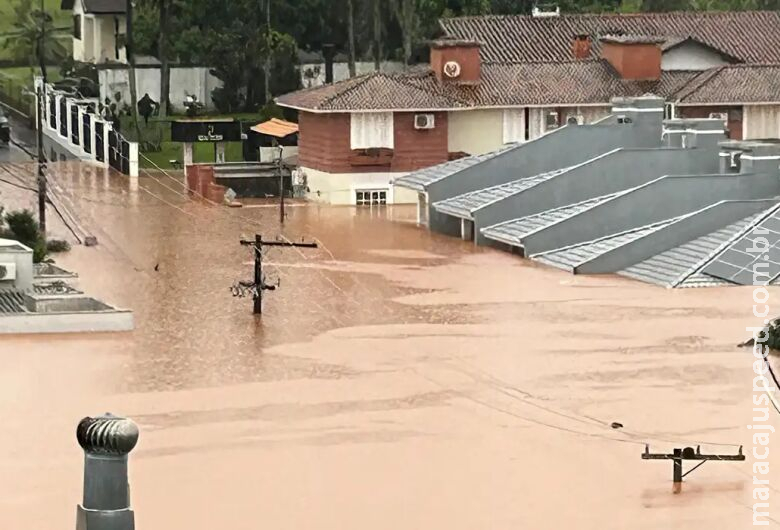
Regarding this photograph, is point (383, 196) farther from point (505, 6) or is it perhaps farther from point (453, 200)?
point (505, 6)

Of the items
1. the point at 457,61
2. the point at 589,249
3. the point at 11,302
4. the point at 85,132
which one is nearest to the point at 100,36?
the point at 85,132

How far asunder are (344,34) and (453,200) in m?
23.8

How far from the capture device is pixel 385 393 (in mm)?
27281

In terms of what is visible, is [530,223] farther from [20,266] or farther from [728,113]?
[20,266]

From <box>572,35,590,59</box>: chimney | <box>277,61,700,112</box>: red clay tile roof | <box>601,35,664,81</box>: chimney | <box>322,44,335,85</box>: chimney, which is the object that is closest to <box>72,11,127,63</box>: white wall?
<box>322,44,335,85</box>: chimney

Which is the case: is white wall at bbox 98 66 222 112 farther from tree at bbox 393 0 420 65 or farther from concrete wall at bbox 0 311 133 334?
concrete wall at bbox 0 311 133 334

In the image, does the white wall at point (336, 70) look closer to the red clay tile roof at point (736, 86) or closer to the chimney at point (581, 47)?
the chimney at point (581, 47)

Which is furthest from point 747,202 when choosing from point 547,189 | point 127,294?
point 127,294

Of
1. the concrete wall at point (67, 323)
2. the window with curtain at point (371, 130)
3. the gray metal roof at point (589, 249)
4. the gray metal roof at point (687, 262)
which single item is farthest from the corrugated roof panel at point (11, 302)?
the window with curtain at point (371, 130)

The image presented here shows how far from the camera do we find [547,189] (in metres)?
44.1

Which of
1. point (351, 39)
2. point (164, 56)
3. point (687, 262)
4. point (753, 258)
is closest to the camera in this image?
point (753, 258)

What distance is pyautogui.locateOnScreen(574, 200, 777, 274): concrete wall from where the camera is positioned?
1561 inches

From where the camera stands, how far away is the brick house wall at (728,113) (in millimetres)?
52625

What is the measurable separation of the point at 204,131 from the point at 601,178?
1410cm
